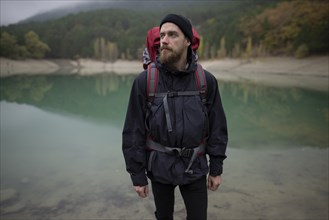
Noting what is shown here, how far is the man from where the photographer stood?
273 cm

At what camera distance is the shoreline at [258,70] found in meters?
40.1

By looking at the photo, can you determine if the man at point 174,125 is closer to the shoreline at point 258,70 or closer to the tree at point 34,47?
the shoreline at point 258,70

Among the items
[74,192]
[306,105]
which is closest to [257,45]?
[306,105]

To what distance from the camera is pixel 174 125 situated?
272 cm

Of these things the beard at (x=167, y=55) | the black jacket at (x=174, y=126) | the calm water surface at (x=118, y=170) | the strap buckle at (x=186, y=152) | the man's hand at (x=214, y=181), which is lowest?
the calm water surface at (x=118, y=170)

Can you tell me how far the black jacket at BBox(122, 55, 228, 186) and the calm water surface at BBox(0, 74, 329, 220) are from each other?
2415 mm

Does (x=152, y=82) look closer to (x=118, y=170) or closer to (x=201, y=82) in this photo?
(x=201, y=82)

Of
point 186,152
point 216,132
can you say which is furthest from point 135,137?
point 216,132

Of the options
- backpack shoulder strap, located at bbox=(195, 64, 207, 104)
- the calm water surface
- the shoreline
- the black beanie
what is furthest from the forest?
backpack shoulder strap, located at bbox=(195, 64, 207, 104)

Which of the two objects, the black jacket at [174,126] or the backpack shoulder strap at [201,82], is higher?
the backpack shoulder strap at [201,82]

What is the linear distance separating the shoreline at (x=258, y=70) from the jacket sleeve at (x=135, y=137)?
3124 centimetres

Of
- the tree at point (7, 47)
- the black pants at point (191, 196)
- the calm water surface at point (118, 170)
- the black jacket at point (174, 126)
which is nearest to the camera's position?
the black jacket at point (174, 126)

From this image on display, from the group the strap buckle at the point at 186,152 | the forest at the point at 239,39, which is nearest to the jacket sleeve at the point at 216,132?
the strap buckle at the point at 186,152

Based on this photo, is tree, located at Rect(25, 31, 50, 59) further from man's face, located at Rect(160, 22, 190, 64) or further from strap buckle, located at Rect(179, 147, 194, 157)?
strap buckle, located at Rect(179, 147, 194, 157)
